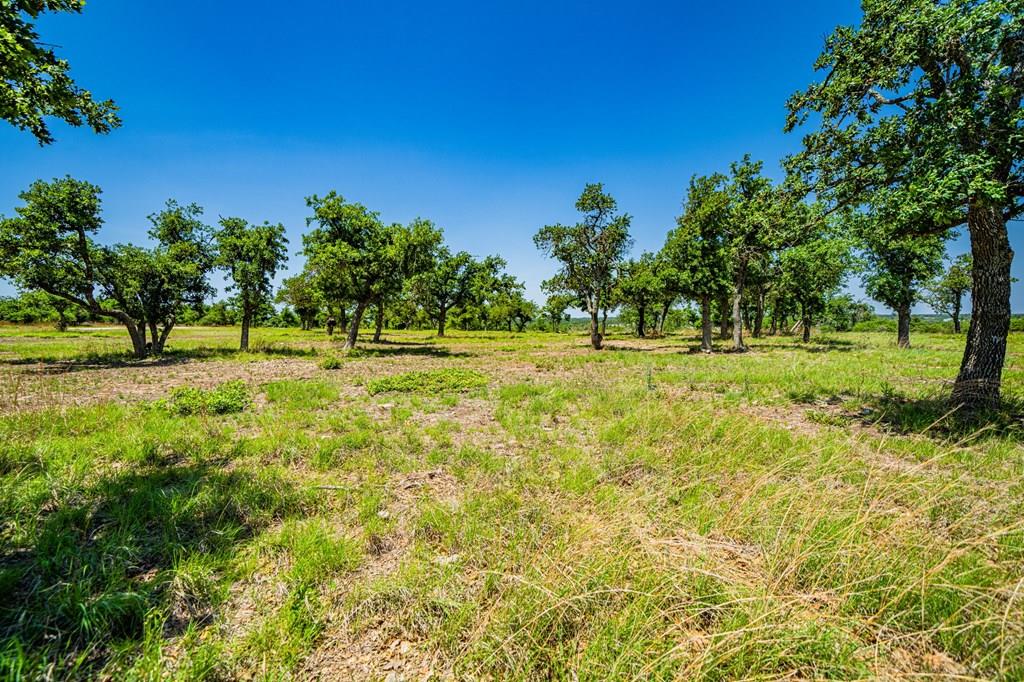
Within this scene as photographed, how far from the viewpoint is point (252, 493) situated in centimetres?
520

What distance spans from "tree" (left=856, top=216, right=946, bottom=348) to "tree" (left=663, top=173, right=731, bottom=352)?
1414 cm

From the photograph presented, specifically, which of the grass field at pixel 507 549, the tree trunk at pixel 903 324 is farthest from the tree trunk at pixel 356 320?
the tree trunk at pixel 903 324

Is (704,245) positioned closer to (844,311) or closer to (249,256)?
(249,256)

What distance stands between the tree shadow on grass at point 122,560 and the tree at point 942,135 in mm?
12719

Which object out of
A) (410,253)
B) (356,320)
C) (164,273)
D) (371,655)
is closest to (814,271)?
(410,253)

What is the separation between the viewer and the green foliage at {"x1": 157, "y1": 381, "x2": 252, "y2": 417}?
31.2ft

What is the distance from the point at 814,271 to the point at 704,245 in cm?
2131

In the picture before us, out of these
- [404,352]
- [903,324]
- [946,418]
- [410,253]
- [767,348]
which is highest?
[410,253]

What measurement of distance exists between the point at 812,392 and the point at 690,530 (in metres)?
11.7

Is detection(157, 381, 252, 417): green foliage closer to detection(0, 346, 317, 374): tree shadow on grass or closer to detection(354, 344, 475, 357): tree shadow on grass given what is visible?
detection(0, 346, 317, 374): tree shadow on grass

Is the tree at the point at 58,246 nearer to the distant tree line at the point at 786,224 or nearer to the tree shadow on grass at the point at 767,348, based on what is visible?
the distant tree line at the point at 786,224

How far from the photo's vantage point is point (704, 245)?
90.7ft

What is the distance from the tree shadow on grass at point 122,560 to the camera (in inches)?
112

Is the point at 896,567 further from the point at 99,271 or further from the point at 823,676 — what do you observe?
the point at 99,271
